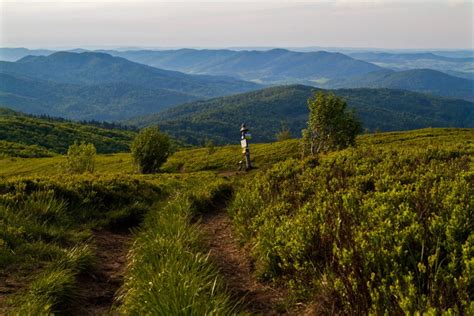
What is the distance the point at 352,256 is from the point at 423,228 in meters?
1.42

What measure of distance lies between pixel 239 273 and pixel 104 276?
295cm

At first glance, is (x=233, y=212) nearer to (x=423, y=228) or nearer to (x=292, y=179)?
(x=292, y=179)

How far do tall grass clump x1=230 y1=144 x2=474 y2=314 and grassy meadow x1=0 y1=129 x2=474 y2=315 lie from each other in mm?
28

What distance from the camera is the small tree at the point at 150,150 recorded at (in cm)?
5359

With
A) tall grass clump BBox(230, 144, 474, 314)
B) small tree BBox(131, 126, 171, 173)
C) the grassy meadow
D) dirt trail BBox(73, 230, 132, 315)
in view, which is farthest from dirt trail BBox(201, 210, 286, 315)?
small tree BBox(131, 126, 171, 173)

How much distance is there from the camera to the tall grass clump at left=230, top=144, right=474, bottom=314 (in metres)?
5.41

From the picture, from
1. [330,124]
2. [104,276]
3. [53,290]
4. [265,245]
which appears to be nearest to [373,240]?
[265,245]

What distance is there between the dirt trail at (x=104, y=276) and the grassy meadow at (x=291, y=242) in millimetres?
176

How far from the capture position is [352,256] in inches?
245

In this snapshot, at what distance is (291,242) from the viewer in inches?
309

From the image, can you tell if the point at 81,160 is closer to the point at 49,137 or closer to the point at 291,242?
the point at 291,242

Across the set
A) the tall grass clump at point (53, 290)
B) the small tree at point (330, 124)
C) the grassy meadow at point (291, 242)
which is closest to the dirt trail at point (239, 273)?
the grassy meadow at point (291, 242)

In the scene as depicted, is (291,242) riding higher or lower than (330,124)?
higher

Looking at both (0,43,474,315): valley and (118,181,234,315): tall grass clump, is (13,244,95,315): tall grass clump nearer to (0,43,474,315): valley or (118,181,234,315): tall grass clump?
(0,43,474,315): valley
